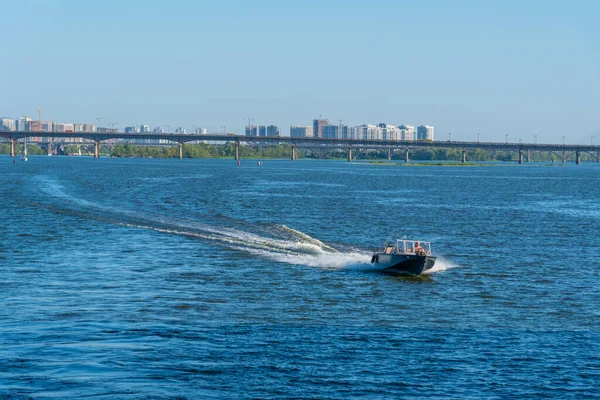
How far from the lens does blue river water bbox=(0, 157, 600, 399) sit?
29219mm

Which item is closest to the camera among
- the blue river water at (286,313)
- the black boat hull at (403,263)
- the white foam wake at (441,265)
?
the blue river water at (286,313)

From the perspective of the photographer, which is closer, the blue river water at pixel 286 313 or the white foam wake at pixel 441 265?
the blue river water at pixel 286 313

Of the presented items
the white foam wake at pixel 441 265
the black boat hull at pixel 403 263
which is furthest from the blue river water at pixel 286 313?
the black boat hull at pixel 403 263

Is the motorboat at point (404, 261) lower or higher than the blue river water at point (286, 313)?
higher

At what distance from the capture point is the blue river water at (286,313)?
29219 millimetres

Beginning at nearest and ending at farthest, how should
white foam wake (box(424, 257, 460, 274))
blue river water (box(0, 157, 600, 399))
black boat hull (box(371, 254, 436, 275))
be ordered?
blue river water (box(0, 157, 600, 399)) → black boat hull (box(371, 254, 436, 275)) → white foam wake (box(424, 257, 460, 274))

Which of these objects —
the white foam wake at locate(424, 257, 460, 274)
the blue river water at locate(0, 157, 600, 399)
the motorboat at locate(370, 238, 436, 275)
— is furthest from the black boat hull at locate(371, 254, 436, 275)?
the white foam wake at locate(424, 257, 460, 274)

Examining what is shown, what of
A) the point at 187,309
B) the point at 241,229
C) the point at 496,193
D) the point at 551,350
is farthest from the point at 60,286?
the point at 496,193

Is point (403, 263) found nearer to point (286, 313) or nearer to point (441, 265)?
A: point (441, 265)

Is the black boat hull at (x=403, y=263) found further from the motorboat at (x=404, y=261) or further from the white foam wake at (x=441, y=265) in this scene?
the white foam wake at (x=441, y=265)

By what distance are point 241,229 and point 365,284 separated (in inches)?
1128

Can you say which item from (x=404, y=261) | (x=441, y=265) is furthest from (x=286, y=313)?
(x=441, y=265)

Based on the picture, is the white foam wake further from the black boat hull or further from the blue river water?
the black boat hull

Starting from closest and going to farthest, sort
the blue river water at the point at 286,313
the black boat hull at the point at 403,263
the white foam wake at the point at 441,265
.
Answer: the blue river water at the point at 286,313 < the black boat hull at the point at 403,263 < the white foam wake at the point at 441,265
